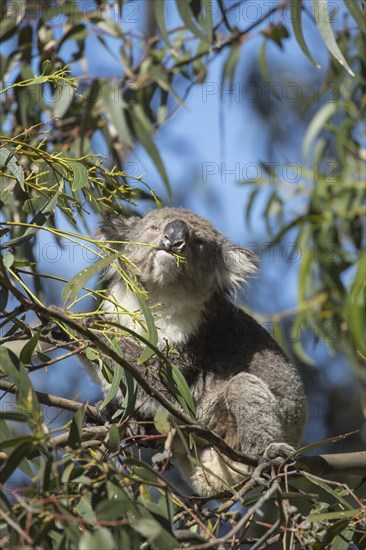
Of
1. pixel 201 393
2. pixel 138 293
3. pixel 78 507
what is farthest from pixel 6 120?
pixel 78 507

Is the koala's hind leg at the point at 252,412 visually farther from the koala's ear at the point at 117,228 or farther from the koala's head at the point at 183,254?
the koala's ear at the point at 117,228

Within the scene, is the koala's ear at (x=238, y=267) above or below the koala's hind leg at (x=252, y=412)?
above

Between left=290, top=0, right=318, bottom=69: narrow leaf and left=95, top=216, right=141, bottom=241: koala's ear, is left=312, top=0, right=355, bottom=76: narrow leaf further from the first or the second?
left=95, top=216, right=141, bottom=241: koala's ear

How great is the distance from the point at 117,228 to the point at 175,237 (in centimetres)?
57

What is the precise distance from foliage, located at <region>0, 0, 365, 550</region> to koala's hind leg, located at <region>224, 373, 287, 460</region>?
0.27 metres

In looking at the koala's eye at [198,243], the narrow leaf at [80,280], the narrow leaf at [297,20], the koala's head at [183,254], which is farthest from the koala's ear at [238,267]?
the narrow leaf at [80,280]

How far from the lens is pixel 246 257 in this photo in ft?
13.5

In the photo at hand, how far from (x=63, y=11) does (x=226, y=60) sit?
1147mm

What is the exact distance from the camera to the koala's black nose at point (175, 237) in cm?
365

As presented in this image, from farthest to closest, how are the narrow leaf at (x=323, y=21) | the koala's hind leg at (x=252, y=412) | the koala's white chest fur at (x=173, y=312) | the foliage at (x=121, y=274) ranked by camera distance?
1. the koala's white chest fur at (x=173, y=312)
2. the koala's hind leg at (x=252, y=412)
3. the narrow leaf at (x=323, y=21)
4. the foliage at (x=121, y=274)

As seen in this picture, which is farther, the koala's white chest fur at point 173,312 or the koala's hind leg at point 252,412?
the koala's white chest fur at point 173,312

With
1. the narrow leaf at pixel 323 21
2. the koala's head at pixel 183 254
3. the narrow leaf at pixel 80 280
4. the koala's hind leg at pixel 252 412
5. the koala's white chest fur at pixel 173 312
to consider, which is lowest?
the koala's hind leg at pixel 252 412

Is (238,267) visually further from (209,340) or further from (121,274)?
(121,274)

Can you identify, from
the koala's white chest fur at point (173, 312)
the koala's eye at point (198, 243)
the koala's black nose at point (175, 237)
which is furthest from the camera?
the koala's eye at point (198, 243)
